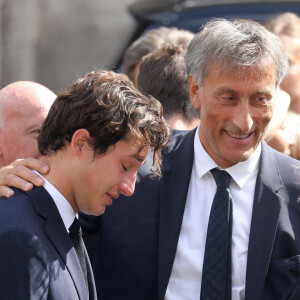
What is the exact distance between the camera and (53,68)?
809 cm

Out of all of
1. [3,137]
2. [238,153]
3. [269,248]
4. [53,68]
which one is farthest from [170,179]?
[53,68]

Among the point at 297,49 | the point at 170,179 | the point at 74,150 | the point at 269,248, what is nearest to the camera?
the point at 74,150

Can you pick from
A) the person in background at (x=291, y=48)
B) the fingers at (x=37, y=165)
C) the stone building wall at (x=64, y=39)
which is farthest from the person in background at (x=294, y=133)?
the stone building wall at (x=64, y=39)

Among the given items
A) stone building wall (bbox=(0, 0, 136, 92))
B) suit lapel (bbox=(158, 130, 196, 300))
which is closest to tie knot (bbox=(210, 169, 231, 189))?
suit lapel (bbox=(158, 130, 196, 300))

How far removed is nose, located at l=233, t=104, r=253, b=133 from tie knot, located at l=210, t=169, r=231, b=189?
0.65 ft

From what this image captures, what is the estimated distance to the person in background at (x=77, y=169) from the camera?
2.29 m

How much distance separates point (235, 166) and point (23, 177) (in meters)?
0.93

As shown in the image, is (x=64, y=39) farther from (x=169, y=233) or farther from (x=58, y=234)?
(x=58, y=234)

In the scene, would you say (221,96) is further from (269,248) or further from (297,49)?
(297,49)

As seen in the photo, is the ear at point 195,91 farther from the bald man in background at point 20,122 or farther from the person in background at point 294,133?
the person in background at point 294,133

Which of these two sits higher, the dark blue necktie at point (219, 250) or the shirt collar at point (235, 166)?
the shirt collar at point (235, 166)

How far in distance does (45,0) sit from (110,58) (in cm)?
95

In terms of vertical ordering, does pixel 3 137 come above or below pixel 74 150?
below

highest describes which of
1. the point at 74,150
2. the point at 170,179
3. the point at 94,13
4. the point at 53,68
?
the point at 74,150
